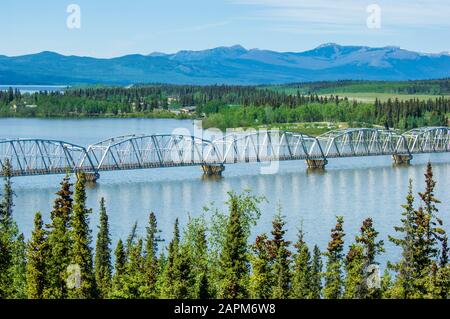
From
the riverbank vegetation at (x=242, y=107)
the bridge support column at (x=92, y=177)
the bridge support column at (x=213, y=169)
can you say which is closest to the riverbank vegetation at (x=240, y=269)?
the bridge support column at (x=92, y=177)

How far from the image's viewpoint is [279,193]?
6250cm

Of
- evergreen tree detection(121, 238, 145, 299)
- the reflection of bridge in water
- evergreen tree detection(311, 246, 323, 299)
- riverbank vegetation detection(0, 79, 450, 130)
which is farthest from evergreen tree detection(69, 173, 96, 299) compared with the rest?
riverbank vegetation detection(0, 79, 450, 130)

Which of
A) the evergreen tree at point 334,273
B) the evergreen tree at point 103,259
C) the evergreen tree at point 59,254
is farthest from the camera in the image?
the evergreen tree at point 103,259

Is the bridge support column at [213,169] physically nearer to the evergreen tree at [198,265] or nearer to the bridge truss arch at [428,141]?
the bridge truss arch at [428,141]

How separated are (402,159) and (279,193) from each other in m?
28.6

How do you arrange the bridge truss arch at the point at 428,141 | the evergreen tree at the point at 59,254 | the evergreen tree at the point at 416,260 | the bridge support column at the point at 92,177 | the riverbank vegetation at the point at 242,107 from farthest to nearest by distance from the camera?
the riverbank vegetation at the point at 242,107, the bridge truss arch at the point at 428,141, the bridge support column at the point at 92,177, the evergreen tree at the point at 59,254, the evergreen tree at the point at 416,260

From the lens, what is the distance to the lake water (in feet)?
159

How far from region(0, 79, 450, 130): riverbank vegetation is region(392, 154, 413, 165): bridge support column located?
94.5 ft

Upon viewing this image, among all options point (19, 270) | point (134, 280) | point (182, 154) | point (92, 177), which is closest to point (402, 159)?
point (182, 154)

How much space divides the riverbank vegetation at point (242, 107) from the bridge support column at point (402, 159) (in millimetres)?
28790

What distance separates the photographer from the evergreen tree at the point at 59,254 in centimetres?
2581

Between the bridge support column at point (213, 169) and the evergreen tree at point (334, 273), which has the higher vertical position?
the evergreen tree at point (334, 273)

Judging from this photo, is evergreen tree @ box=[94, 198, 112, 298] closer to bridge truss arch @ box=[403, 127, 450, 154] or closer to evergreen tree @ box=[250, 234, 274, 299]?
evergreen tree @ box=[250, 234, 274, 299]
